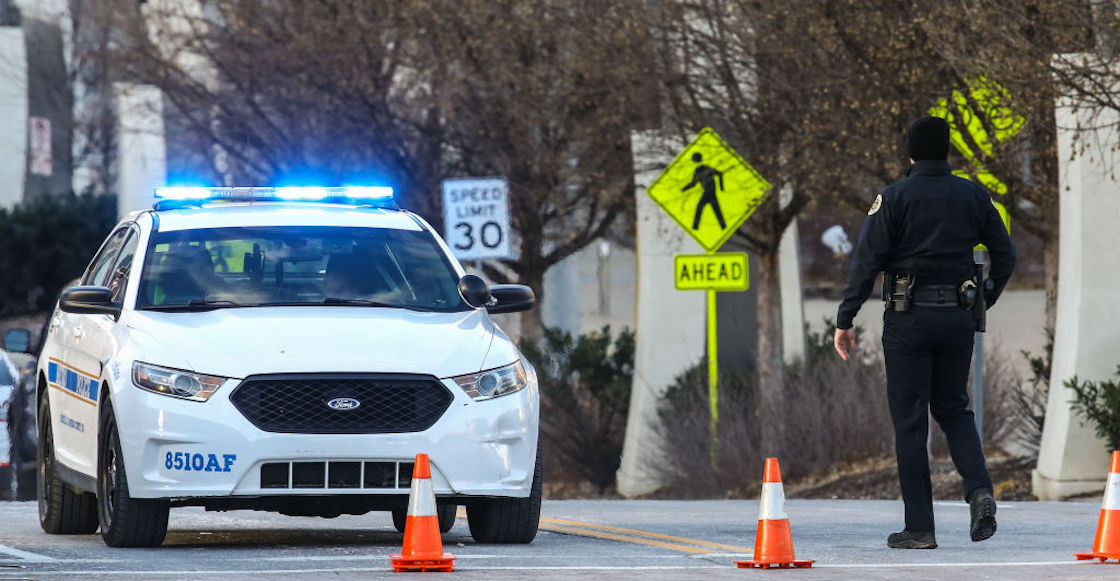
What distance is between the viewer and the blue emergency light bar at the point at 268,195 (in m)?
11.4

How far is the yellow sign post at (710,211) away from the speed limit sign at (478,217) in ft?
11.1

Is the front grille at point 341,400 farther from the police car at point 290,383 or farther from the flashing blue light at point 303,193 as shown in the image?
the flashing blue light at point 303,193

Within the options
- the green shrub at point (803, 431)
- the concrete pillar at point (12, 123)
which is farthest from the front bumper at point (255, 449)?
the concrete pillar at point (12, 123)

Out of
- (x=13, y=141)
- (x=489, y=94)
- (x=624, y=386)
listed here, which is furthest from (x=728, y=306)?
(x=13, y=141)

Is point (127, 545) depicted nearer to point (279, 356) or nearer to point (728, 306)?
point (279, 356)

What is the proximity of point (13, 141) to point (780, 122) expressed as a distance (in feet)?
104

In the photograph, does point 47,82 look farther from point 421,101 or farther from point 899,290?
point 899,290

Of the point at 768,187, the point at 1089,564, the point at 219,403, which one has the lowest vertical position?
the point at 1089,564

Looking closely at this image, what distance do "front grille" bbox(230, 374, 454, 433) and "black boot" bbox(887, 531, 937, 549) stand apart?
80.4 inches

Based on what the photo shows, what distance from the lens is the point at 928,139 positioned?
30.9 ft

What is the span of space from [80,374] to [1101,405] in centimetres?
963

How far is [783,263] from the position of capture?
1110 inches

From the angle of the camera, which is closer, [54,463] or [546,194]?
[54,463]

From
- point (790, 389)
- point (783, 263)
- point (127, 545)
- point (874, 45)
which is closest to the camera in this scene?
point (127, 545)
